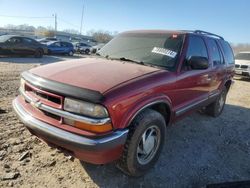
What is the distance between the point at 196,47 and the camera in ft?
15.0

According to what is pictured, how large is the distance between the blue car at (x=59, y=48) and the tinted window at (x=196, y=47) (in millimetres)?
19408

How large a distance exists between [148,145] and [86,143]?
43.8 inches

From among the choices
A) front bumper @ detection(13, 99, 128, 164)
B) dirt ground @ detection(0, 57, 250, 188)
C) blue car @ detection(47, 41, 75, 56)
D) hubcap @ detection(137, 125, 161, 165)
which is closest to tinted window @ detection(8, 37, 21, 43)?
blue car @ detection(47, 41, 75, 56)

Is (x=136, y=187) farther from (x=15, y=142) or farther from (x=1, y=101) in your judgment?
(x=1, y=101)

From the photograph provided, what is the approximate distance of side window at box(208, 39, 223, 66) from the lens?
5.29 meters

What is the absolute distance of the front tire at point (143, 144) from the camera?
3.05 meters

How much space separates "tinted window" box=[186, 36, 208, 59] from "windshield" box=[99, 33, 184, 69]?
0.22 meters

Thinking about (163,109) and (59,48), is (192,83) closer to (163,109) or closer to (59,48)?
(163,109)

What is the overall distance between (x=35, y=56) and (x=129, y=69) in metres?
16.4

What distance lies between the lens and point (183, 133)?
5.09m

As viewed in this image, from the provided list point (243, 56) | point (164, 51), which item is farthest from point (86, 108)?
point (243, 56)

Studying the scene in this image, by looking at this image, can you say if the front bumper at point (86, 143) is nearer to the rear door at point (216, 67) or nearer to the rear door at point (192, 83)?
the rear door at point (192, 83)

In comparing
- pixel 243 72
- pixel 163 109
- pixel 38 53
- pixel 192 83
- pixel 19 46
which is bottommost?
pixel 38 53

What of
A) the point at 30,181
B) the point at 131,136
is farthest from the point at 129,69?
the point at 30,181
